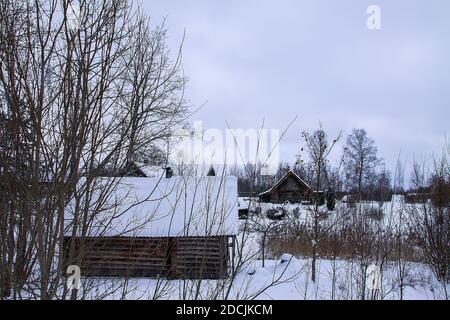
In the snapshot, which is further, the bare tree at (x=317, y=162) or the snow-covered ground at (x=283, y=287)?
the bare tree at (x=317, y=162)

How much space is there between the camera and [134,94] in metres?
2.77

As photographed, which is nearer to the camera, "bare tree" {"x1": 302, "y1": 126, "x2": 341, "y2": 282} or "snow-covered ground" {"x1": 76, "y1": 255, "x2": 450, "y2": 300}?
"snow-covered ground" {"x1": 76, "y1": 255, "x2": 450, "y2": 300}

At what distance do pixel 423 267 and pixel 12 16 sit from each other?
10015 millimetres

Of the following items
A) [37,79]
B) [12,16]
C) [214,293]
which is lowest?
[214,293]

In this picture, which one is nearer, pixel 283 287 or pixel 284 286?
pixel 283 287

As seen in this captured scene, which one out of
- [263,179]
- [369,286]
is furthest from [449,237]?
[263,179]

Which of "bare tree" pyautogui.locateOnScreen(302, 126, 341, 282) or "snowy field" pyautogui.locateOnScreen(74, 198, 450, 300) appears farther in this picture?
"bare tree" pyautogui.locateOnScreen(302, 126, 341, 282)

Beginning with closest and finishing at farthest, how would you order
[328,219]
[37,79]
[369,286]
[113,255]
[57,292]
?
[37,79] < [57,292] < [113,255] < [369,286] < [328,219]

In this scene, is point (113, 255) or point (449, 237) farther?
point (449, 237)

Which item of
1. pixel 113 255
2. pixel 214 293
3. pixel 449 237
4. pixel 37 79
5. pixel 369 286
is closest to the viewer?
pixel 37 79

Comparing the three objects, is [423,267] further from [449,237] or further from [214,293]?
[214,293]

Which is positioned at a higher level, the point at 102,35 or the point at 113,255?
the point at 102,35

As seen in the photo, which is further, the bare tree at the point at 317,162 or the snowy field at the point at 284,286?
the bare tree at the point at 317,162
